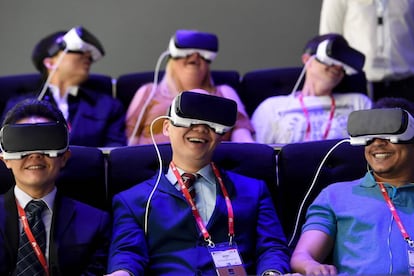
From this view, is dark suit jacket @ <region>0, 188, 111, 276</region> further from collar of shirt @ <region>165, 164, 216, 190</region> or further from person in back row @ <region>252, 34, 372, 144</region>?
person in back row @ <region>252, 34, 372, 144</region>

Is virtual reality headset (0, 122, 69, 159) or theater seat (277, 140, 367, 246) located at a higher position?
virtual reality headset (0, 122, 69, 159)

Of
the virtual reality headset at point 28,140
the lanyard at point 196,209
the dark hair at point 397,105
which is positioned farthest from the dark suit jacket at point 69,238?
the dark hair at point 397,105

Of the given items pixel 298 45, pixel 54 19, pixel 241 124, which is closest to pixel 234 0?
pixel 298 45

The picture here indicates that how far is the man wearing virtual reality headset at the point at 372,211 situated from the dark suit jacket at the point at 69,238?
0.64 meters

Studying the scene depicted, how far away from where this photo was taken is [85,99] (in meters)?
3.95

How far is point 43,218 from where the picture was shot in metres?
2.66

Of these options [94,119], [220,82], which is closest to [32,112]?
[94,119]

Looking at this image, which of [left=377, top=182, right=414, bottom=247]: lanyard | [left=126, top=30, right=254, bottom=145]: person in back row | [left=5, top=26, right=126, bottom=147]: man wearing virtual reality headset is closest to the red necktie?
[left=377, top=182, right=414, bottom=247]: lanyard

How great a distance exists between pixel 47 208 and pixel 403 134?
119 centimetres

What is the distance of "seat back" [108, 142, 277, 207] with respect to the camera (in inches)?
116

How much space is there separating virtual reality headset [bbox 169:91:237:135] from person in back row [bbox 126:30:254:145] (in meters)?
0.99

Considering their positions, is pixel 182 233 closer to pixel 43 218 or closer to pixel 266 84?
pixel 43 218

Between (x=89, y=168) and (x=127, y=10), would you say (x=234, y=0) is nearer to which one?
(x=127, y=10)

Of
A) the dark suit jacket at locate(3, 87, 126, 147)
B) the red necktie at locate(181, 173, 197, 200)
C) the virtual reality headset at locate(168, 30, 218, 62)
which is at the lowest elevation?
the dark suit jacket at locate(3, 87, 126, 147)
